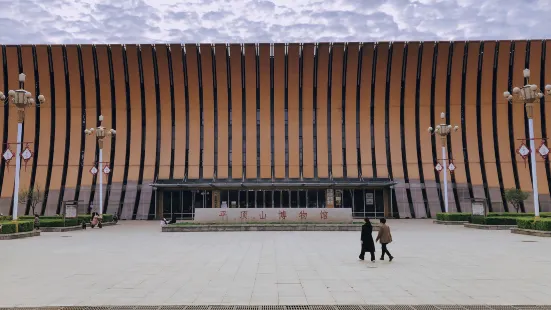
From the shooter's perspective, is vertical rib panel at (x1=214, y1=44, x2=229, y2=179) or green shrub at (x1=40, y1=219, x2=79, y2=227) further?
vertical rib panel at (x1=214, y1=44, x2=229, y2=179)

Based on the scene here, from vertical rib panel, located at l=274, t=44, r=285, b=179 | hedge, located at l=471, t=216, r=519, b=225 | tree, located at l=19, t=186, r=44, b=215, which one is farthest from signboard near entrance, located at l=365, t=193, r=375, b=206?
tree, located at l=19, t=186, r=44, b=215

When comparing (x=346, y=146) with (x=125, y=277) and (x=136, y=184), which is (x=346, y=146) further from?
(x=125, y=277)

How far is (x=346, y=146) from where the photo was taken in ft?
145

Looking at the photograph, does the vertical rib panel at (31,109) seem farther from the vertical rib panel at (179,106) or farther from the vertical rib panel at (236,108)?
the vertical rib panel at (236,108)

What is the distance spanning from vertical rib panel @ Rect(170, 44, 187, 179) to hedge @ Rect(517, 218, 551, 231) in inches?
1172

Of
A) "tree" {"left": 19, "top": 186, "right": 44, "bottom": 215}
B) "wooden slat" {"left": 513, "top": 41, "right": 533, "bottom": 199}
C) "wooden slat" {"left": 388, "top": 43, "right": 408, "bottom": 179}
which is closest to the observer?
"tree" {"left": 19, "top": 186, "right": 44, "bottom": 215}

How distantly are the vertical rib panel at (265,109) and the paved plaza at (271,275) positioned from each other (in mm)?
26452

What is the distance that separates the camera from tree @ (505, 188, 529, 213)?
38844mm

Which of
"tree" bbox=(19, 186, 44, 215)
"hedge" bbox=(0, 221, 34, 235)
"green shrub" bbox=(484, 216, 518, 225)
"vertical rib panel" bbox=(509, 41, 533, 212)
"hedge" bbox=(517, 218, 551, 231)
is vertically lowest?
"green shrub" bbox=(484, 216, 518, 225)

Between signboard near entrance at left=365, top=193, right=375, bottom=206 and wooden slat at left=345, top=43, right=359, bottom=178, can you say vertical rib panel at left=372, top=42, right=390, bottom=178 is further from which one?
signboard near entrance at left=365, top=193, right=375, bottom=206

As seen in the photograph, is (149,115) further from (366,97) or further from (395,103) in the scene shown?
(395,103)

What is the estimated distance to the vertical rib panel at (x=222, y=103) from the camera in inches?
1735

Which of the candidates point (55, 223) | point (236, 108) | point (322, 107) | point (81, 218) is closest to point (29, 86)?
point (81, 218)

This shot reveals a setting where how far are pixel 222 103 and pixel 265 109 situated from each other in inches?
174
